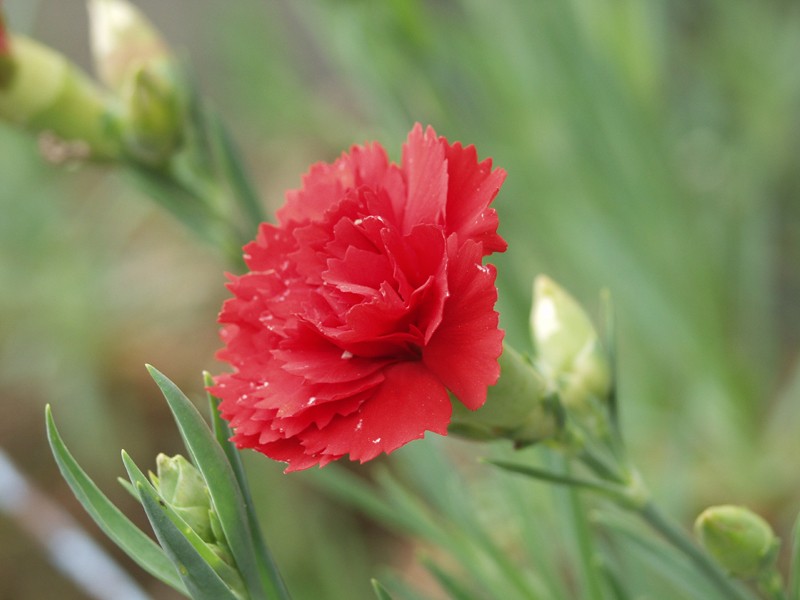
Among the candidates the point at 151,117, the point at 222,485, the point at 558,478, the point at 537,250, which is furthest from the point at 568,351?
the point at 537,250

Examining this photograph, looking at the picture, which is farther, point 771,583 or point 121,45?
point 121,45

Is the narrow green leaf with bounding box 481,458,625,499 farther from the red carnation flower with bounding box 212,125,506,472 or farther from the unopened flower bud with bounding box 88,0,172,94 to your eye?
the unopened flower bud with bounding box 88,0,172,94

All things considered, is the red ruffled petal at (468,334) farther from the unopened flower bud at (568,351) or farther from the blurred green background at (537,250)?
the blurred green background at (537,250)

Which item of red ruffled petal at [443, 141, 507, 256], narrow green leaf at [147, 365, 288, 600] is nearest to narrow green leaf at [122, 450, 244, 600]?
narrow green leaf at [147, 365, 288, 600]

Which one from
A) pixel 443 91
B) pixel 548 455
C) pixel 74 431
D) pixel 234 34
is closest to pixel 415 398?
pixel 548 455

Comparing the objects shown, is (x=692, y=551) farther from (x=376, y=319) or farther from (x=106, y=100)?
(x=106, y=100)

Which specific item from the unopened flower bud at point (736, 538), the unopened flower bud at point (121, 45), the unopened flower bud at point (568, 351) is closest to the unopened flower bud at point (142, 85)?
the unopened flower bud at point (121, 45)
